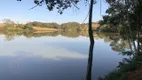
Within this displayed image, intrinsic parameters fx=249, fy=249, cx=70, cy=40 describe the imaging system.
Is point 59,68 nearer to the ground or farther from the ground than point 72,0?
nearer to the ground

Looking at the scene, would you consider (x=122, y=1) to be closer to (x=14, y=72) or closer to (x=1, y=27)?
(x=14, y=72)

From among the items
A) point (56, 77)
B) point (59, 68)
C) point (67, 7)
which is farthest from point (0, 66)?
point (67, 7)

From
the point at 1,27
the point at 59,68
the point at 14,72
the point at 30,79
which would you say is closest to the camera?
the point at 30,79

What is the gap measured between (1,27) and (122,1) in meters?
111

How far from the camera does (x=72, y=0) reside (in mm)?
8070

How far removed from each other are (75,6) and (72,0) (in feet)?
0.81

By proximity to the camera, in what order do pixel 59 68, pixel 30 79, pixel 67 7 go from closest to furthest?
pixel 67 7 → pixel 30 79 → pixel 59 68

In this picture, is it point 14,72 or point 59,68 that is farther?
point 59,68

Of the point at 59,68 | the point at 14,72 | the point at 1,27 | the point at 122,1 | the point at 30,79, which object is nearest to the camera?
the point at 30,79

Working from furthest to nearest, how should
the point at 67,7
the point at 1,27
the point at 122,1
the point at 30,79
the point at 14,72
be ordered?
the point at 1,27 < the point at 122,1 < the point at 14,72 < the point at 30,79 < the point at 67,7

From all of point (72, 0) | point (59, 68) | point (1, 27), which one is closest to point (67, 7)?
point (72, 0)

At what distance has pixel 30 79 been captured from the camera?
1402cm

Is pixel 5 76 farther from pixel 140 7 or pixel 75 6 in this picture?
pixel 140 7

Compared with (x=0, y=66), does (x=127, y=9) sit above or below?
above
